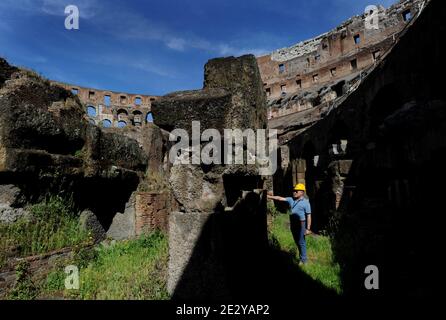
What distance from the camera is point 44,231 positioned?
4074mm

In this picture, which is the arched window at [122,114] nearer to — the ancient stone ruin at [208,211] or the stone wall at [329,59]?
the stone wall at [329,59]

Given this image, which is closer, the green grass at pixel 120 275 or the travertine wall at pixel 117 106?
the green grass at pixel 120 275

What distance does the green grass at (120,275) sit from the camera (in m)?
3.04

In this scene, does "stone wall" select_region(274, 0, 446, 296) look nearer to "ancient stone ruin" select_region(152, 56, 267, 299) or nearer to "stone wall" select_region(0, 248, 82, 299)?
"ancient stone ruin" select_region(152, 56, 267, 299)

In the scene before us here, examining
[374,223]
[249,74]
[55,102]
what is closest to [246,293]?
[249,74]

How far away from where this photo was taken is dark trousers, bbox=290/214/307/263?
4.47 m

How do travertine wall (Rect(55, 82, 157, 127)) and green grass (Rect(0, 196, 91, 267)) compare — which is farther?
travertine wall (Rect(55, 82, 157, 127))

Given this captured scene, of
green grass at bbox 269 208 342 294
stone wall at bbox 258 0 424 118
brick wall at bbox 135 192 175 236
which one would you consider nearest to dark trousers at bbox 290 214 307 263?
green grass at bbox 269 208 342 294

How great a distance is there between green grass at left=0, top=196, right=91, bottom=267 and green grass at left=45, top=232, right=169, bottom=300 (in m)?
0.39

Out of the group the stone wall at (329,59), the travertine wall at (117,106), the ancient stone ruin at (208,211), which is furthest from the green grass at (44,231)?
the travertine wall at (117,106)

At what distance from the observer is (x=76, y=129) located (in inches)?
195

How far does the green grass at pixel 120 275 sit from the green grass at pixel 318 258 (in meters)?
1.99

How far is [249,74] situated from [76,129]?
10.3 ft
